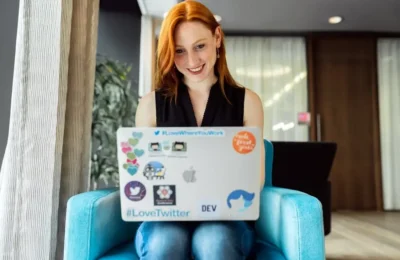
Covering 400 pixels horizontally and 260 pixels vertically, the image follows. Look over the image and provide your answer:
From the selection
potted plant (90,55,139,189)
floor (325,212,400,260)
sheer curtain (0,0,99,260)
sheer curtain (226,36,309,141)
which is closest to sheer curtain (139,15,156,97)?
sheer curtain (226,36,309,141)

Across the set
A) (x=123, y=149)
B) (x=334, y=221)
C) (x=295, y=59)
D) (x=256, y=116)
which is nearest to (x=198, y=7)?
(x=256, y=116)

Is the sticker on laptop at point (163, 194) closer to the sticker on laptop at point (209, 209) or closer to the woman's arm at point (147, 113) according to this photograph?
the sticker on laptop at point (209, 209)

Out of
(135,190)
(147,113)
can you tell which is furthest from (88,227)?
(147,113)

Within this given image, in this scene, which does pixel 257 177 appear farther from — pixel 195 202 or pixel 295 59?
pixel 295 59

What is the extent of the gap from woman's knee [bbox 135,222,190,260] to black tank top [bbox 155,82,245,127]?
337 mm

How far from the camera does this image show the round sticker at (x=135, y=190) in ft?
2.72

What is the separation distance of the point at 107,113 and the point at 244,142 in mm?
1498

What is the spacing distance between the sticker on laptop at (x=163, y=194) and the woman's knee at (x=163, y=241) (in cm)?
11

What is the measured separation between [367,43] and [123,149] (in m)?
4.45

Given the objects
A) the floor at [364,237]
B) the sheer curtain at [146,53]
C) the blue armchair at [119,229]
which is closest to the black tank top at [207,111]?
the blue armchair at [119,229]

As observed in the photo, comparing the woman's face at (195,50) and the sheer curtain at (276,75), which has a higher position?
the sheer curtain at (276,75)

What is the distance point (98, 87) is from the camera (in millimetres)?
2086

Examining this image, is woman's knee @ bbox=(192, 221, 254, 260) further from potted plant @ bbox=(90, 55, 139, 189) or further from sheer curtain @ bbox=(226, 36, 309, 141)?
sheer curtain @ bbox=(226, 36, 309, 141)

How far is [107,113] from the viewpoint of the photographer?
2.16 metres
